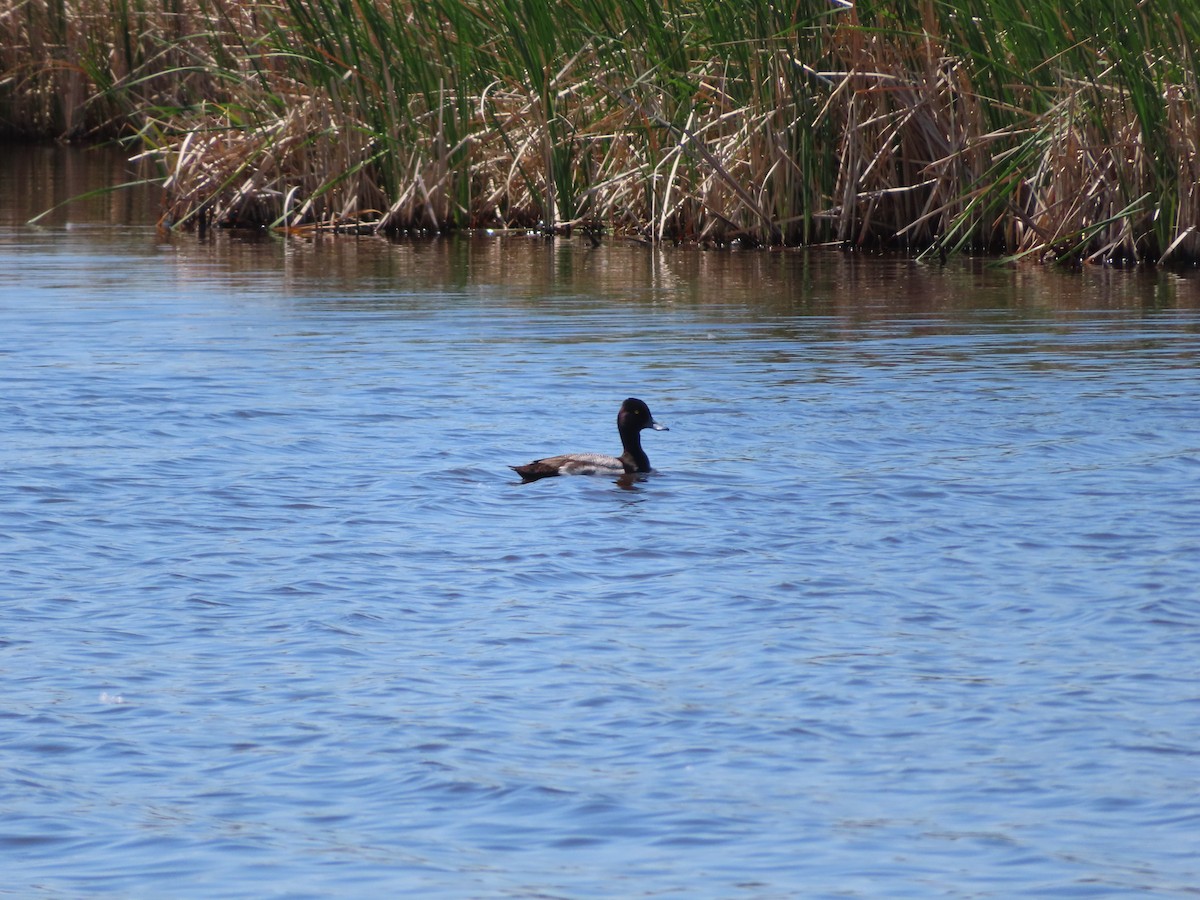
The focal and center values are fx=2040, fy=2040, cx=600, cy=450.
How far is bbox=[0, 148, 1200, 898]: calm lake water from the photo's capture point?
4629 millimetres

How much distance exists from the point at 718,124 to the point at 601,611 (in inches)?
405

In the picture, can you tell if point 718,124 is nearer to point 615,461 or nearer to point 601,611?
point 615,461

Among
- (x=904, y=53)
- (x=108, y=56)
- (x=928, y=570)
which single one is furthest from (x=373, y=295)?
(x=108, y=56)

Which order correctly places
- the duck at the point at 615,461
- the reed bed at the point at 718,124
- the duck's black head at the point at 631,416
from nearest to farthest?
1. the duck at the point at 615,461
2. the duck's black head at the point at 631,416
3. the reed bed at the point at 718,124

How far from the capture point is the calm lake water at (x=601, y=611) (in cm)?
463

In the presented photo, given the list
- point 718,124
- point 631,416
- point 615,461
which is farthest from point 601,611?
point 718,124

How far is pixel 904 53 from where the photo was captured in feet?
51.0

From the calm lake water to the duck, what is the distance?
0.09 metres

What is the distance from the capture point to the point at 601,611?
661cm

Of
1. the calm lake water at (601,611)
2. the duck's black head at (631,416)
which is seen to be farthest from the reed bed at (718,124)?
the duck's black head at (631,416)

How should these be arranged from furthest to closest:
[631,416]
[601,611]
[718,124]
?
1. [718,124]
2. [631,416]
3. [601,611]

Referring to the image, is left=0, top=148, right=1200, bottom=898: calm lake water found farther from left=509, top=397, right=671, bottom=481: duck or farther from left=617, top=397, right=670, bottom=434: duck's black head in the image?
left=617, top=397, right=670, bottom=434: duck's black head

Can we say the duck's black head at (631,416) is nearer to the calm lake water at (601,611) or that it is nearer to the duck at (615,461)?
the duck at (615,461)

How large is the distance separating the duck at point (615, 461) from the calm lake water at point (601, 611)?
0.30 ft
